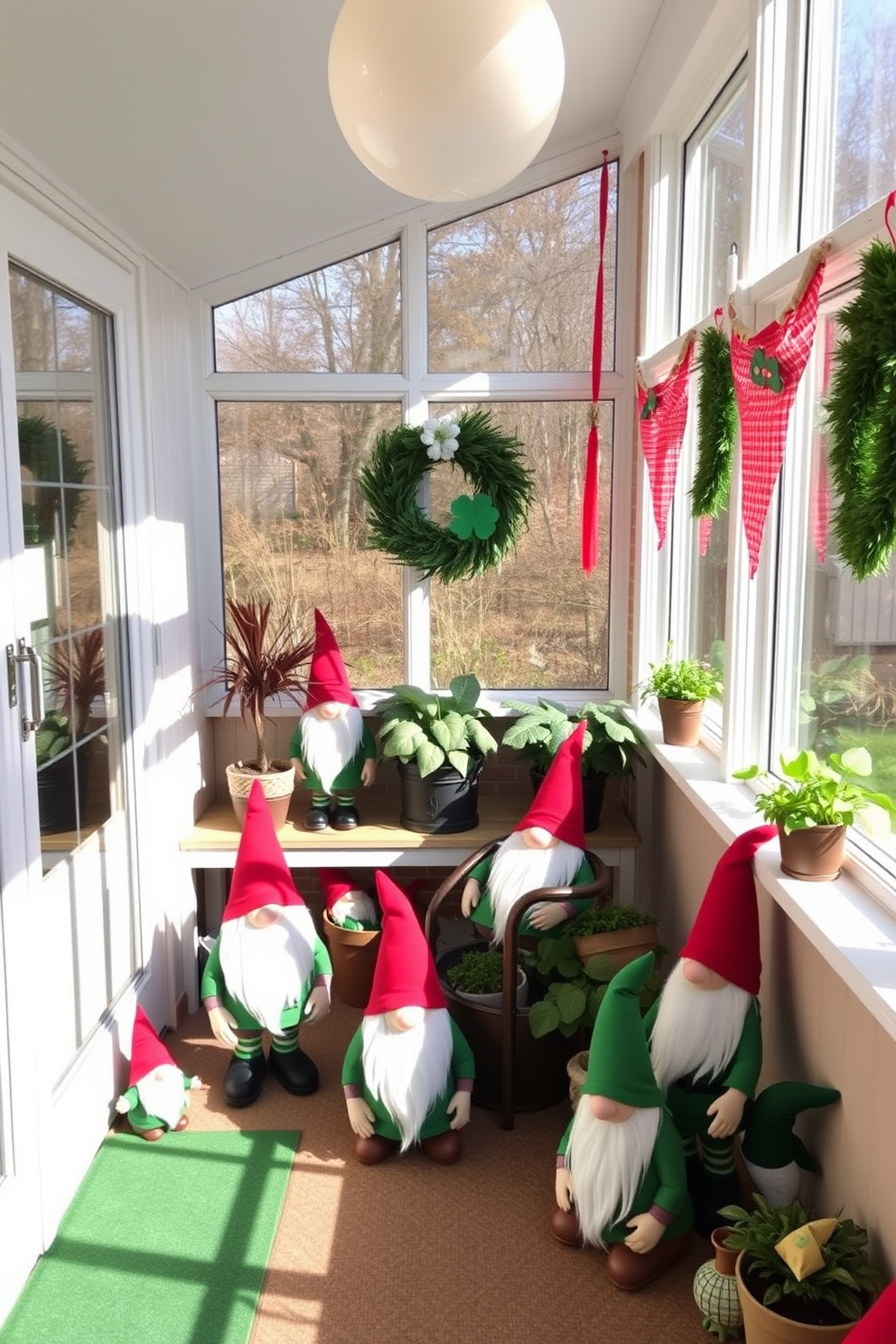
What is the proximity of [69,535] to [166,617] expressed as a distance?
26.6 inches

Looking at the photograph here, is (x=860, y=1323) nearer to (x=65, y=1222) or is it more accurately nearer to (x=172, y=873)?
(x=65, y=1222)

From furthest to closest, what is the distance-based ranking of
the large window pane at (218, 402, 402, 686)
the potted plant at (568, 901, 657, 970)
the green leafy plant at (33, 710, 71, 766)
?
the large window pane at (218, 402, 402, 686) → the potted plant at (568, 901, 657, 970) → the green leafy plant at (33, 710, 71, 766)

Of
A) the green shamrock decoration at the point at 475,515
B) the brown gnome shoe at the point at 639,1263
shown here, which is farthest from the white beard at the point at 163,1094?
the green shamrock decoration at the point at 475,515

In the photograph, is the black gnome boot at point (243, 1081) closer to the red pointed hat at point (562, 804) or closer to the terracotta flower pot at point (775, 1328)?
the red pointed hat at point (562, 804)

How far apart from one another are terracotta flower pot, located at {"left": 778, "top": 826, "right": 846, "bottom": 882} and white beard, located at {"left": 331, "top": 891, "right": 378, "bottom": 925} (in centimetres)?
179

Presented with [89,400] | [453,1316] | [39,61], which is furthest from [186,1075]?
[39,61]

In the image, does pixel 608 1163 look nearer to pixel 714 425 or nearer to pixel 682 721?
pixel 682 721

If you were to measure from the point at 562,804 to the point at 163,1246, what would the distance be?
143cm

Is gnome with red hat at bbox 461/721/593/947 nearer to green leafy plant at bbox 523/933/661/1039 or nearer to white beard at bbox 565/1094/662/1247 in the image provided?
green leafy plant at bbox 523/933/661/1039

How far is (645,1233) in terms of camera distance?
7.09 feet

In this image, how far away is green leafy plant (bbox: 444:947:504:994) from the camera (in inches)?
116

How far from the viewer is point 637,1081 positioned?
213cm

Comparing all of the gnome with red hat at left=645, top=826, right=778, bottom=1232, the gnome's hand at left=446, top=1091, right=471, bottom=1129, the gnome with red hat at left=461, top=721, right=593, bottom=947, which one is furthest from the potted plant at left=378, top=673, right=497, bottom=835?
the gnome with red hat at left=645, top=826, right=778, bottom=1232

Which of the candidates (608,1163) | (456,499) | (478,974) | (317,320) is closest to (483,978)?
(478,974)
